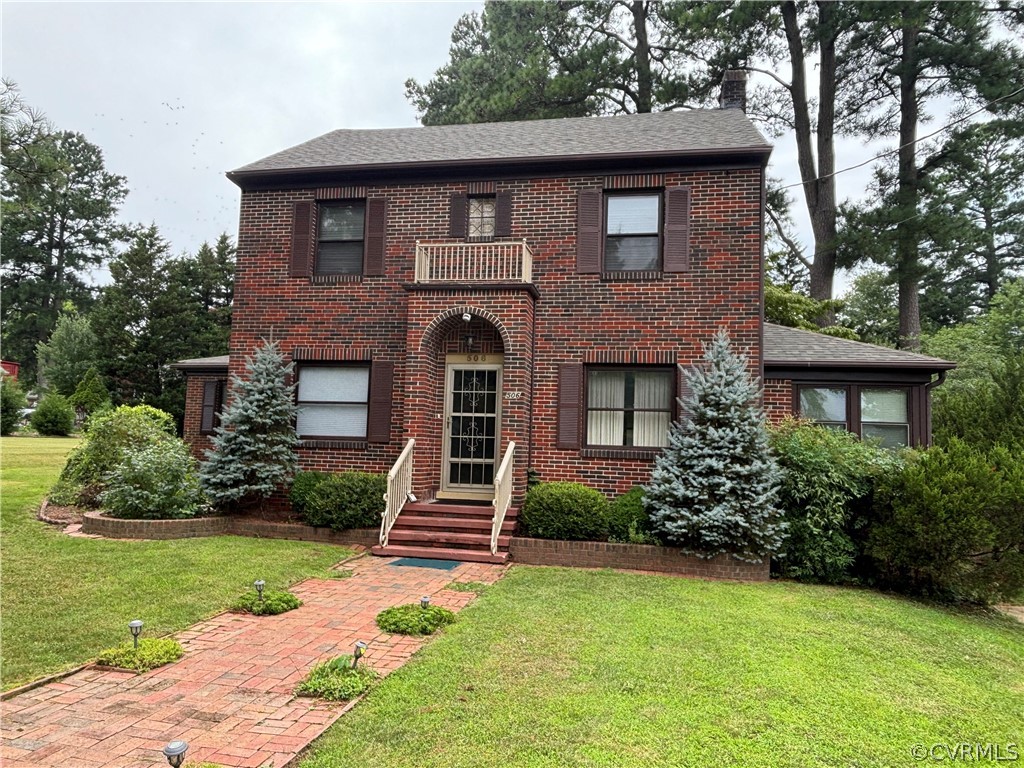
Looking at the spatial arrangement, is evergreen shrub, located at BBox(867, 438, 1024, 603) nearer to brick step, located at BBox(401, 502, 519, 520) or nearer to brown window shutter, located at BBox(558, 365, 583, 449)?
brown window shutter, located at BBox(558, 365, 583, 449)

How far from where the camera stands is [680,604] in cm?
677

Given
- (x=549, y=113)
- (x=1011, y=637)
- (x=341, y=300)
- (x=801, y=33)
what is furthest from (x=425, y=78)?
(x=1011, y=637)

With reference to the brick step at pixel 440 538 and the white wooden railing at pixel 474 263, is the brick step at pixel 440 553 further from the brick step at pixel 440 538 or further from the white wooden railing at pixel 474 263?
the white wooden railing at pixel 474 263

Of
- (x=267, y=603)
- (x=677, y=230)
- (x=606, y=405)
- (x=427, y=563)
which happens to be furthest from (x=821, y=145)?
(x=267, y=603)

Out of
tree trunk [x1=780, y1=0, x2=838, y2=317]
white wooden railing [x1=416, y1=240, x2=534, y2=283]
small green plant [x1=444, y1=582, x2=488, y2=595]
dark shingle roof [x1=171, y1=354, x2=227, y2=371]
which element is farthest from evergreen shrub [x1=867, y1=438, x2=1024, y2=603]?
tree trunk [x1=780, y1=0, x2=838, y2=317]

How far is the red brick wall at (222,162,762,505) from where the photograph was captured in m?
10.0

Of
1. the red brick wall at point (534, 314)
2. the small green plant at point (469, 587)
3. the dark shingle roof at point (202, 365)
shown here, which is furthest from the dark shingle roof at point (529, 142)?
the small green plant at point (469, 587)

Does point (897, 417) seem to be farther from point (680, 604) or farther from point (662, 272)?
point (680, 604)

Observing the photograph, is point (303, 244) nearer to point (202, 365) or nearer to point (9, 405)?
point (202, 365)

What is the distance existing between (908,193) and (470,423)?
Answer: 16512 mm

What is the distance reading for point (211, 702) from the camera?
407cm

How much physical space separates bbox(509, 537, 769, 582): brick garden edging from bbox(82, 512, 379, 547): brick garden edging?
2369 millimetres

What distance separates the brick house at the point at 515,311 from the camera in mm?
10031

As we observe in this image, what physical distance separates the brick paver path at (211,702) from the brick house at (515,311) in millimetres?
3702
